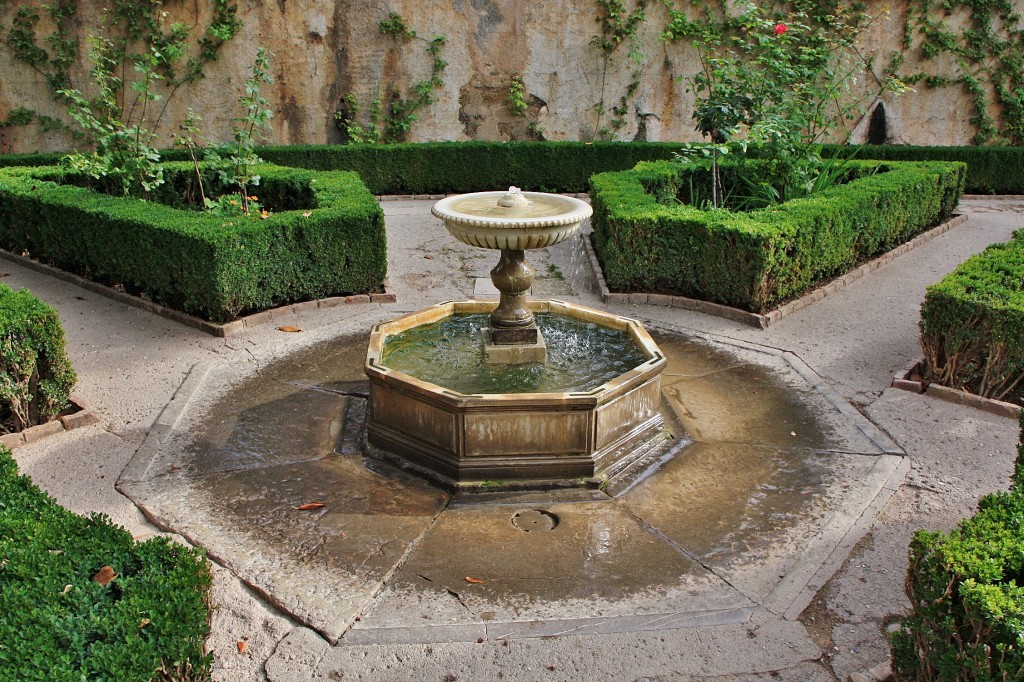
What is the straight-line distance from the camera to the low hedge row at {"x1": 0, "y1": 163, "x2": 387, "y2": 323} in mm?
7535

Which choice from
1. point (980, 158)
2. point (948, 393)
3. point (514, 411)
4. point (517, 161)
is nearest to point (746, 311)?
point (948, 393)

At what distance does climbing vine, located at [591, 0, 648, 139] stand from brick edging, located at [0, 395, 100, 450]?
39.5 ft

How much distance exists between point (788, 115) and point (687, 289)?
3217 mm

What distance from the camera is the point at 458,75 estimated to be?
618 inches

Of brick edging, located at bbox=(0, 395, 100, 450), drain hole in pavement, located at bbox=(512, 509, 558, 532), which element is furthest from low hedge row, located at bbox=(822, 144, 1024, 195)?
brick edging, located at bbox=(0, 395, 100, 450)

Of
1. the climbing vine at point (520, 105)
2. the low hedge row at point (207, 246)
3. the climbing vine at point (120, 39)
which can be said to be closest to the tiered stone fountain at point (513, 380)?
the low hedge row at point (207, 246)

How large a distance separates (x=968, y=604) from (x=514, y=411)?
105 inches

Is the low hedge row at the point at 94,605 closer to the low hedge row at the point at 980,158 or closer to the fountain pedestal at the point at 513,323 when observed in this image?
the fountain pedestal at the point at 513,323

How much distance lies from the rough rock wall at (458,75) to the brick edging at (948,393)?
9800mm

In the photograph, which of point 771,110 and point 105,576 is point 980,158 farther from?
point 105,576

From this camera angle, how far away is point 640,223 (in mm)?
8367

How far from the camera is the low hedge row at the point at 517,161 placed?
1391 centimetres

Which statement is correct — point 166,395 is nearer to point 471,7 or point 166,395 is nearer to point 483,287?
point 483,287

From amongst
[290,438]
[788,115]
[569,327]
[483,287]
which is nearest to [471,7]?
[788,115]
